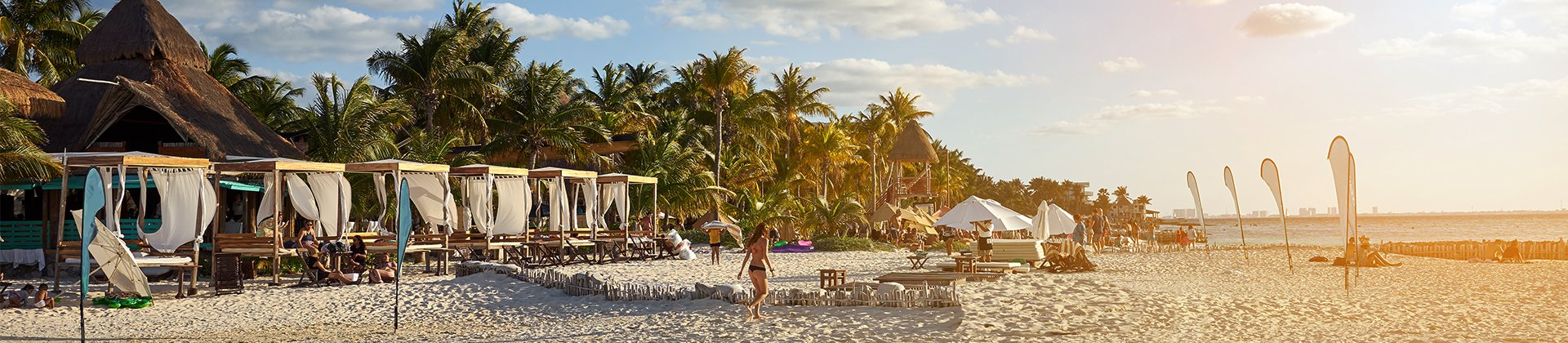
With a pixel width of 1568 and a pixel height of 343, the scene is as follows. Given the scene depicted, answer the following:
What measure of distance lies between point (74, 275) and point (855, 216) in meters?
19.5

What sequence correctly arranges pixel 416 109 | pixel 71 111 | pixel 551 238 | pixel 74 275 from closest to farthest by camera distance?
pixel 74 275 < pixel 551 238 < pixel 71 111 < pixel 416 109

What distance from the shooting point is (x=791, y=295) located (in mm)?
12359

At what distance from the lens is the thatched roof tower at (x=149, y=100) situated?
23734mm

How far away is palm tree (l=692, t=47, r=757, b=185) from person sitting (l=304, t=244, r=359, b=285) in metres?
21.5

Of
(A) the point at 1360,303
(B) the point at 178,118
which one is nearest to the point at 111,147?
(B) the point at 178,118

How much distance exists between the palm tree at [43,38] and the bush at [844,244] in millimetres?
21130

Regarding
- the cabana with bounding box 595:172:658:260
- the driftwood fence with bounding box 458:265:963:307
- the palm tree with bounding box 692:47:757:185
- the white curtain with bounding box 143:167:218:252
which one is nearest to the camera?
the driftwood fence with bounding box 458:265:963:307

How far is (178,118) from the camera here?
2322cm

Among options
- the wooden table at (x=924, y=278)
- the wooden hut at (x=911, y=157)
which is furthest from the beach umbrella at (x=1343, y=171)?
the wooden hut at (x=911, y=157)

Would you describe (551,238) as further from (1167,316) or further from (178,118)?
(1167,316)

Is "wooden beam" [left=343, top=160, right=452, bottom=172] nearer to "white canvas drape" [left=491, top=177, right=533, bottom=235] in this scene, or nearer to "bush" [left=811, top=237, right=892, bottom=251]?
"white canvas drape" [left=491, top=177, right=533, bottom=235]

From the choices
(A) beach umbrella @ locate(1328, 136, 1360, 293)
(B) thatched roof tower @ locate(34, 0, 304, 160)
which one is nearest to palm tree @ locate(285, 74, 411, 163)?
(B) thatched roof tower @ locate(34, 0, 304, 160)

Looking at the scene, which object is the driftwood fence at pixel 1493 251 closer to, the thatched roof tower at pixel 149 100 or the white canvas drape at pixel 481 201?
the white canvas drape at pixel 481 201

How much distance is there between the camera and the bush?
92.3 ft
